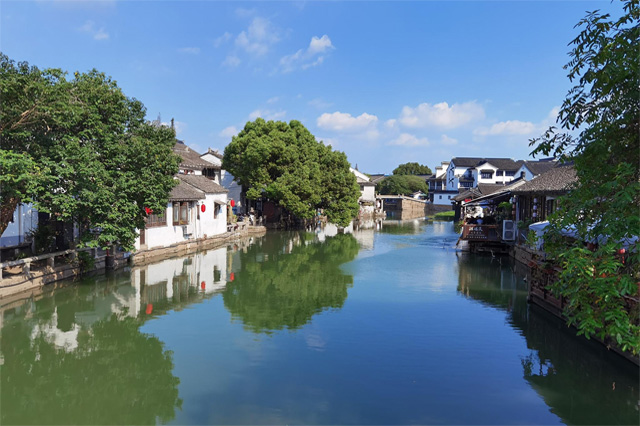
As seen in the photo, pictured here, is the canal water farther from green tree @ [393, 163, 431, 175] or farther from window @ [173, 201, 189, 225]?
green tree @ [393, 163, 431, 175]

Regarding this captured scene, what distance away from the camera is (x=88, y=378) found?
10.1 meters

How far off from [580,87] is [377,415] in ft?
22.7

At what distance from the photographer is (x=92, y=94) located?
1714cm

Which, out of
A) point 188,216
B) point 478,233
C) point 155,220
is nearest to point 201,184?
point 188,216

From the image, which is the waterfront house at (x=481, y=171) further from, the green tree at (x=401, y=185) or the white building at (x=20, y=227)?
the white building at (x=20, y=227)

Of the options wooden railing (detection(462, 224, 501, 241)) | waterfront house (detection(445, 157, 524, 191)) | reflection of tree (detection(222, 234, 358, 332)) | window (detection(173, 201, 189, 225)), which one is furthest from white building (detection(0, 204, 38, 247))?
waterfront house (detection(445, 157, 524, 191))

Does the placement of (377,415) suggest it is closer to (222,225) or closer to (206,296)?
(206,296)

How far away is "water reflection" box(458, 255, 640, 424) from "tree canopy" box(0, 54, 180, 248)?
13.5 metres

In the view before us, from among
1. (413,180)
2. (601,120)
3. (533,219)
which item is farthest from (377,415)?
(413,180)

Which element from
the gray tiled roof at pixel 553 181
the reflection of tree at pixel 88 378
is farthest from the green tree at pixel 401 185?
the reflection of tree at pixel 88 378

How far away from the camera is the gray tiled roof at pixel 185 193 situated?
28602 millimetres

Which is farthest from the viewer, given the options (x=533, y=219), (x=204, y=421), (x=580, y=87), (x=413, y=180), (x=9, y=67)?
(x=413, y=180)

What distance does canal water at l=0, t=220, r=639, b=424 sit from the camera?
28.4 ft

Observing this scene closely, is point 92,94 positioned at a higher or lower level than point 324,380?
higher
